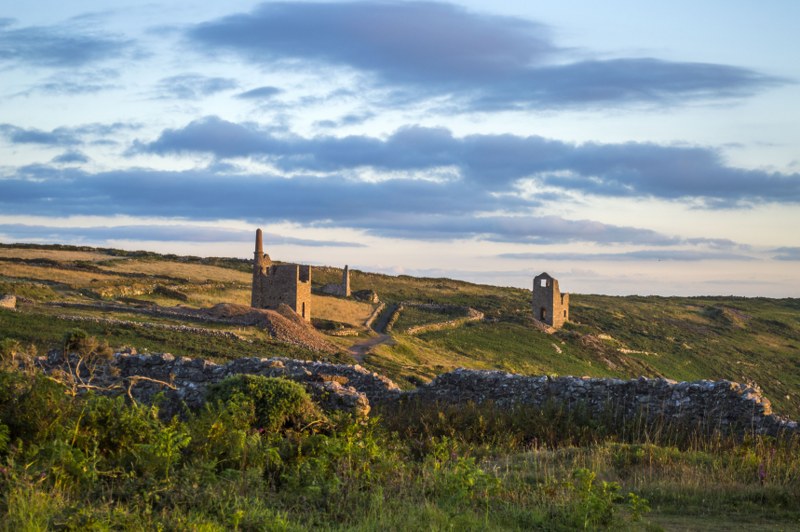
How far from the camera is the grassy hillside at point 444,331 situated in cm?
3906

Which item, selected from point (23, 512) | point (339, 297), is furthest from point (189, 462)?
point (339, 297)

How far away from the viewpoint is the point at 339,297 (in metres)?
75.2

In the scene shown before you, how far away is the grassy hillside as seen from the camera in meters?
39.1

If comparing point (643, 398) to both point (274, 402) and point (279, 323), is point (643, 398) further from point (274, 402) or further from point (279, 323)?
point (279, 323)

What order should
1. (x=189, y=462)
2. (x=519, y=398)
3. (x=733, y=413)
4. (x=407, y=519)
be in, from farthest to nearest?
(x=519, y=398) → (x=733, y=413) → (x=189, y=462) → (x=407, y=519)

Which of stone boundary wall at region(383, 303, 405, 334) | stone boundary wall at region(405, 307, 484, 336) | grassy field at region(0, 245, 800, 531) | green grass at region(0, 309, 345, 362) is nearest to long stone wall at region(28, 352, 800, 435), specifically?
grassy field at region(0, 245, 800, 531)

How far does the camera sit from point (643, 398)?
1800cm

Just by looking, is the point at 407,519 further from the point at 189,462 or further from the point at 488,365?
the point at 488,365

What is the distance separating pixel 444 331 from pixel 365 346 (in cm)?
1523

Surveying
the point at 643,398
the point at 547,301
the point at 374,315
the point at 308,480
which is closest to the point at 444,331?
the point at 374,315

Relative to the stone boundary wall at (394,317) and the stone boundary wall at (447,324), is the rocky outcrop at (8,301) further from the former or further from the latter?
the stone boundary wall at (447,324)

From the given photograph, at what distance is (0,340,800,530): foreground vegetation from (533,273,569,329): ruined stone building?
191 feet

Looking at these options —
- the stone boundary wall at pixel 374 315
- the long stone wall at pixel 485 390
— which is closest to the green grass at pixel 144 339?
the long stone wall at pixel 485 390

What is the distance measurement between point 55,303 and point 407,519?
42772mm
